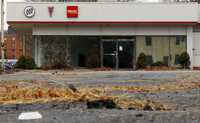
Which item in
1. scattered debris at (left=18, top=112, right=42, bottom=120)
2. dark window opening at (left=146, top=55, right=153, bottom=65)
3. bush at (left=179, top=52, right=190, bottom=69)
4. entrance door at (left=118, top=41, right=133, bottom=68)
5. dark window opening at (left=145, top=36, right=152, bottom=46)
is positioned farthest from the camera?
dark window opening at (left=145, top=36, right=152, bottom=46)

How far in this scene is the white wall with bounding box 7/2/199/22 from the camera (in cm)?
4162

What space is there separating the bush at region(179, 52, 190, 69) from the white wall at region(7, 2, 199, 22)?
2.74 metres

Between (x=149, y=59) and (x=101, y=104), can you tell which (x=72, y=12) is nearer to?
(x=149, y=59)

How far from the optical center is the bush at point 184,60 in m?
40.9

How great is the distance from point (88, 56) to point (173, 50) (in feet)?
21.0

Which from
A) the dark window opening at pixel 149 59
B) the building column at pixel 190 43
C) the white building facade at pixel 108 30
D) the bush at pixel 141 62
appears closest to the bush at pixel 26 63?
the white building facade at pixel 108 30

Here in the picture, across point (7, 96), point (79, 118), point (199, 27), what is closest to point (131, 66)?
point (199, 27)

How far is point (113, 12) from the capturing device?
42.0m

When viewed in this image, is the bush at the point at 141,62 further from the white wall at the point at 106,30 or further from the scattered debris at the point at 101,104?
the scattered debris at the point at 101,104

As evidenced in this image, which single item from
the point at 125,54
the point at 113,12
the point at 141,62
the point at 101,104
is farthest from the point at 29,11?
the point at 101,104

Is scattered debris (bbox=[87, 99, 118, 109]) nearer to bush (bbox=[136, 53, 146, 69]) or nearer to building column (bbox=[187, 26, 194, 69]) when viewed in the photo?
bush (bbox=[136, 53, 146, 69])

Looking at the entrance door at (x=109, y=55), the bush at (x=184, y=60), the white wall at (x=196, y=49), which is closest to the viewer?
the bush at (x=184, y=60)

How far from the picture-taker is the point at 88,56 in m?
41.8

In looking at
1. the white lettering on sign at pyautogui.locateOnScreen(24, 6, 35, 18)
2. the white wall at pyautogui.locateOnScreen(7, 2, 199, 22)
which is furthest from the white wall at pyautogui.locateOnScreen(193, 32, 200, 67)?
the white lettering on sign at pyautogui.locateOnScreen(24, 6, 35, 18)
